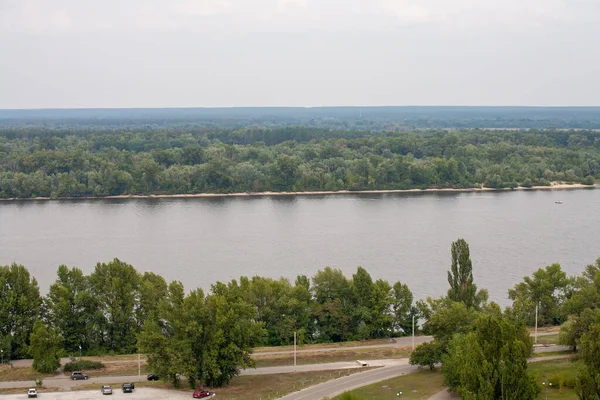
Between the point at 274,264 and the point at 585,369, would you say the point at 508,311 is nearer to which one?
the point at 585,369

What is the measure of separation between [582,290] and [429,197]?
4317 centimetres

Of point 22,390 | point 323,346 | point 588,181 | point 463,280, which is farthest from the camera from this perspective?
point 588,181

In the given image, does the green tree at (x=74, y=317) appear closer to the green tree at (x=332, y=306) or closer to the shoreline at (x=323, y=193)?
the green tree at (x=332, y=306)

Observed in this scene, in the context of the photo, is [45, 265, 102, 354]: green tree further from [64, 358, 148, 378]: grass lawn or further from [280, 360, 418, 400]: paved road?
[280, 360, 418, 400]: paved road

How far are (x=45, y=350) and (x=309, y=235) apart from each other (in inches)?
1044

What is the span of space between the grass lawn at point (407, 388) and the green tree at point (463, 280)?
5762 mm

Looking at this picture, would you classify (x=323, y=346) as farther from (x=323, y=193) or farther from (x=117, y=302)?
(x=323, y=193)

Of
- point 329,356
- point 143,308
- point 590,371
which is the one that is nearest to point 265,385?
point 329,356

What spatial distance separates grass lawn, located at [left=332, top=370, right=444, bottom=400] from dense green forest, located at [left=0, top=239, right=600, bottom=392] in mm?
624

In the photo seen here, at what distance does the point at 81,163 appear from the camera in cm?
7750

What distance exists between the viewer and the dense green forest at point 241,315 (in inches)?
947

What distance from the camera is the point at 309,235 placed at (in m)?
50.5

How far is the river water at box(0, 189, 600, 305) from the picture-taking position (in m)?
40.9

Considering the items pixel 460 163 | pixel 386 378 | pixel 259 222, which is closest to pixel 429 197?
pixel 460 163
